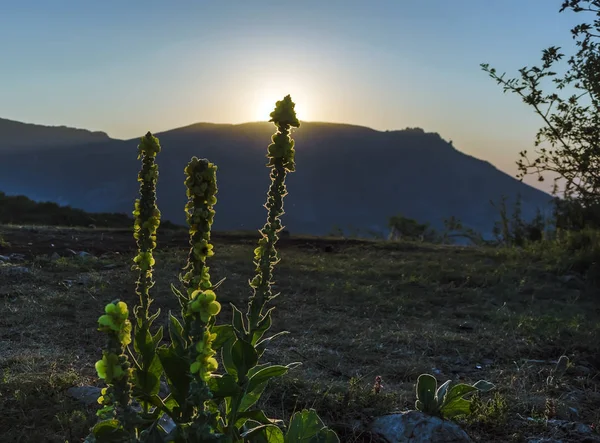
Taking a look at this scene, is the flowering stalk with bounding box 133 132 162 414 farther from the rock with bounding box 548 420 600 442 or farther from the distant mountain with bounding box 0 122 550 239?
the distant mountain with bounding box 0 122 550 239

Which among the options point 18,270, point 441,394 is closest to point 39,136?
point 18,270

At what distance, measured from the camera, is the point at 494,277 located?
29.9 ft

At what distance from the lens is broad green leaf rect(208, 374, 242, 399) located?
189 cm

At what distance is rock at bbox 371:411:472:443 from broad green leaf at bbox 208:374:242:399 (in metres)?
1.58

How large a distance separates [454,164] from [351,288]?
123 meters

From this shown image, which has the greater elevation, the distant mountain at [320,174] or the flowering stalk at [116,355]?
the distant mountain at [320,174]

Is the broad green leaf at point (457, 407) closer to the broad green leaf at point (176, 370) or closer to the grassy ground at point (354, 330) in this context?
the grassy ground at point (354, 330)

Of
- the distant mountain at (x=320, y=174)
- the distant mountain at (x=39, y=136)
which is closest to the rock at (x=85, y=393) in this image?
the distant mountain at (x=320, y=174)

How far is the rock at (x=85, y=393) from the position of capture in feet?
11.0

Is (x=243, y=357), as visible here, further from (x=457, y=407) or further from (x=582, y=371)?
(x=582, y=371)

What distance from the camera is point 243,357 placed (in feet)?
6.39

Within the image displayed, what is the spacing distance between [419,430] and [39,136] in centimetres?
14526

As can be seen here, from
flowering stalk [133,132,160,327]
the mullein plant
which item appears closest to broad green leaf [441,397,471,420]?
the mullein plant

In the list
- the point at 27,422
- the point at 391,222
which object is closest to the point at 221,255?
the point at 27,422
